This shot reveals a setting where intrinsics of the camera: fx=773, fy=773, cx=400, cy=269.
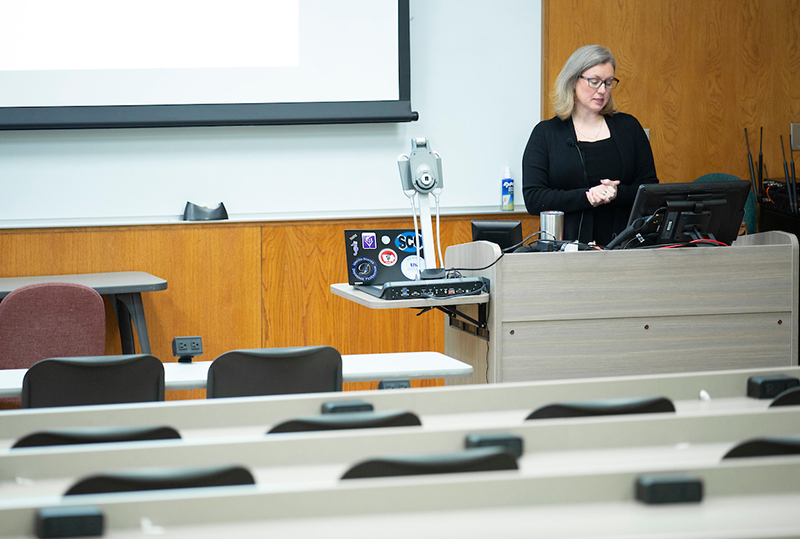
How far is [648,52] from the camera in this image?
4.49 m

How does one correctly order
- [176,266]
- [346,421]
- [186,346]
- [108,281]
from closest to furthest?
[346,421] < [186,346] < [108,281] < [176,266]

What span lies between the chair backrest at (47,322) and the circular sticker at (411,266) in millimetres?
1185

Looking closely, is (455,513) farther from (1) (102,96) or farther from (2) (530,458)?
(1) (102,96)

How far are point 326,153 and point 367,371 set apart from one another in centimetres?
218

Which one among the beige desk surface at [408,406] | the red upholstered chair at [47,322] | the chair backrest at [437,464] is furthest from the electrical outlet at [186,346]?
the chair backrest at [437,464]

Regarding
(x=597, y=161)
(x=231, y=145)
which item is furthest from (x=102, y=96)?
(x=597, y=161)

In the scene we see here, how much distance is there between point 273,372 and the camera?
206cm

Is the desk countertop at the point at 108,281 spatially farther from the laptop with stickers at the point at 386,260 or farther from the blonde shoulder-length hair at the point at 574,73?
the blonde shoulder-length hair at the point at 574,73

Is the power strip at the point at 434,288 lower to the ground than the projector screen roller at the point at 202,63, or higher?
lower

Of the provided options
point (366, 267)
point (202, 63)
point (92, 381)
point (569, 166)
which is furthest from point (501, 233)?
point (202, 63)

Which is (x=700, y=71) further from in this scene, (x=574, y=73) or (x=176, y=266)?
(x=176, y=266)

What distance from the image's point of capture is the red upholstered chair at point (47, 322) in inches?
114

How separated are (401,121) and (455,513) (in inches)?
147

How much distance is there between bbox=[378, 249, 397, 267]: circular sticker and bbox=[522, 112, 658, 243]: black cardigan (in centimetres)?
103
